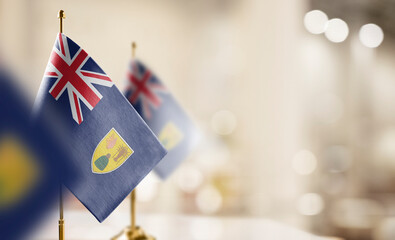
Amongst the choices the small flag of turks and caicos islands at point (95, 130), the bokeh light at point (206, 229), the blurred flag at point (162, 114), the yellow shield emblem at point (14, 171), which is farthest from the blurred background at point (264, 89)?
the yellow shield emblem at point (14, 171)

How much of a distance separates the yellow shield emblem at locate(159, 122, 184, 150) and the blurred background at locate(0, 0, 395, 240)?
2.06 metres

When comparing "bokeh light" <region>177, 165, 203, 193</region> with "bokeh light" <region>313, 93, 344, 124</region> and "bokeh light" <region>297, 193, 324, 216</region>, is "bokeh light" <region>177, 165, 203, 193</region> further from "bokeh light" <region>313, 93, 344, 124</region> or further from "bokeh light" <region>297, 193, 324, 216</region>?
"bokeh light" <region>313, 93, 344, 124</region>

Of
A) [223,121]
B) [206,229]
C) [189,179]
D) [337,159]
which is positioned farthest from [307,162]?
[206,229]

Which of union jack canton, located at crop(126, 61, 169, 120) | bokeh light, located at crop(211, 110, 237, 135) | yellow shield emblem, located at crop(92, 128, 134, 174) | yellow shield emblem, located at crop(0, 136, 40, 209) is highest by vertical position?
bokeh light, located at crop(211, 110, 237, 135)

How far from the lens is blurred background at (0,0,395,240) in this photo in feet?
12.0

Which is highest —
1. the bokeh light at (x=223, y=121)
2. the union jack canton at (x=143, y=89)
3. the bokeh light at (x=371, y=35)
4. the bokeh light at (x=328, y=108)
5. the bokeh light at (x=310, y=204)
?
the bokeh light at (x=371, y=35)

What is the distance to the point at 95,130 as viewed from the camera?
2.69ft

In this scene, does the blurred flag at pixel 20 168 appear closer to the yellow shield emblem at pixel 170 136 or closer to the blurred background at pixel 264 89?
the yellow shield emblem at pixel 170 136

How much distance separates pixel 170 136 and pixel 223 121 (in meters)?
3.11

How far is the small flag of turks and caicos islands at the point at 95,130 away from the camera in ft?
2.62

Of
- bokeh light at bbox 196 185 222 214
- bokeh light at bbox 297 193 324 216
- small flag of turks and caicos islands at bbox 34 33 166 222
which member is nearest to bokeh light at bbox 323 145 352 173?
bokeh light at bbox 297 193 324 216

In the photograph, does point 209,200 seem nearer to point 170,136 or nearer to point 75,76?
point 170,136

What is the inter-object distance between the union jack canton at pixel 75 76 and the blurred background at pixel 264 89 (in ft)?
7.91

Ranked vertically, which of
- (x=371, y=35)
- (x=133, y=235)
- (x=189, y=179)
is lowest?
(x=133, y=235)
